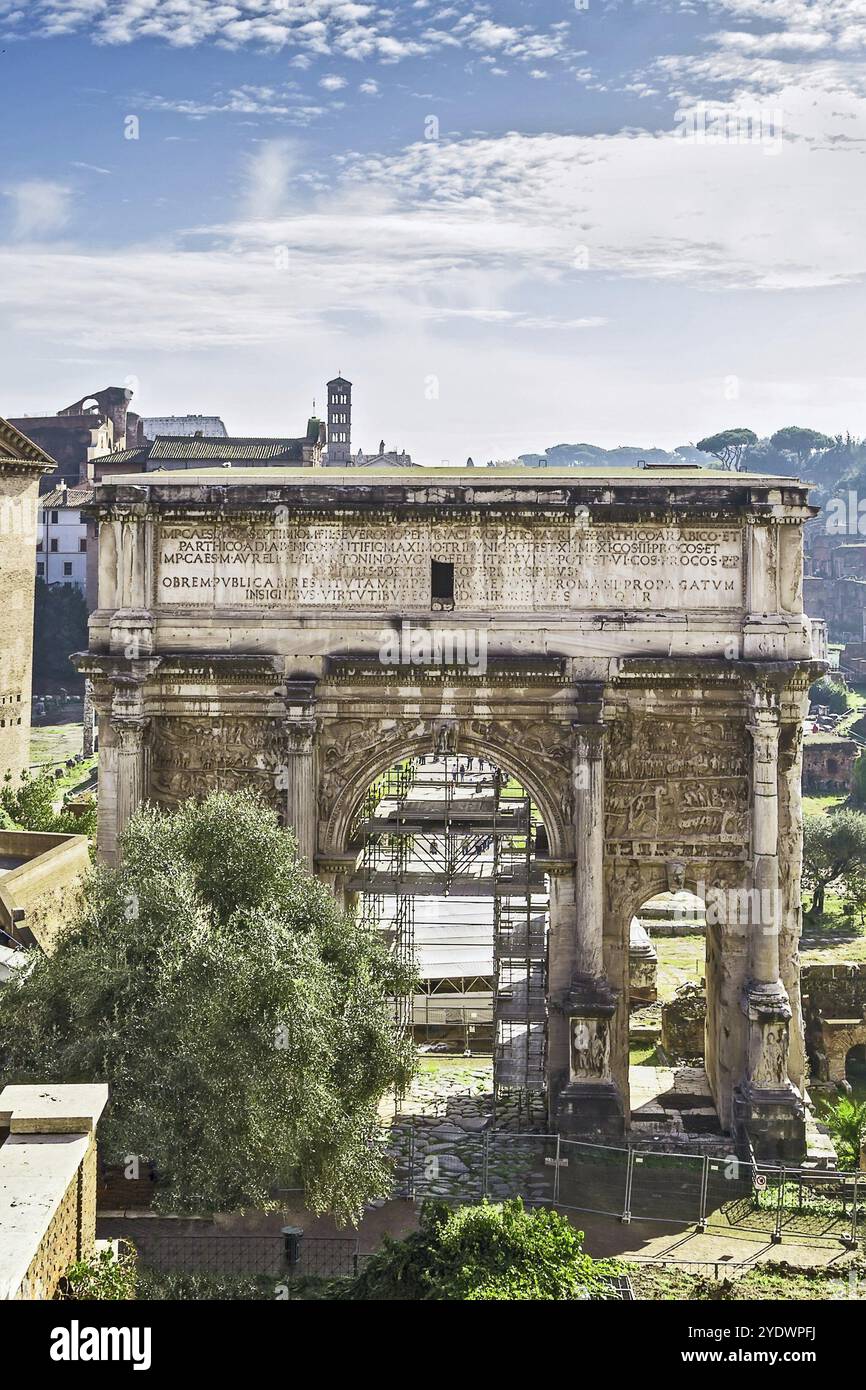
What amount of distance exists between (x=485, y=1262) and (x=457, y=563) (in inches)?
482

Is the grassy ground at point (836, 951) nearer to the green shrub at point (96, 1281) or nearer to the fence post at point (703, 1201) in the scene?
the fence post at point (703, 1201)

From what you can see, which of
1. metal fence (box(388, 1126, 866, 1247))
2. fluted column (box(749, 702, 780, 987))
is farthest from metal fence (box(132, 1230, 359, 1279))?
fluted column (box(749, 702, 780, 987))

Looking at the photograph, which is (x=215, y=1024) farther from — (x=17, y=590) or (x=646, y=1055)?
(x=17, y=590)

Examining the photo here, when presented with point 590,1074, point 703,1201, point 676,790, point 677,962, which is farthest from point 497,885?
point 677,962

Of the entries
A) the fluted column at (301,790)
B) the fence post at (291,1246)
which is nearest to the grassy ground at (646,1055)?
the fluted column at (301,790)

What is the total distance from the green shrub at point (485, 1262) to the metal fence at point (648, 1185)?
7189mm

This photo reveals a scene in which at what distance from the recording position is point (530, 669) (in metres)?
21.4

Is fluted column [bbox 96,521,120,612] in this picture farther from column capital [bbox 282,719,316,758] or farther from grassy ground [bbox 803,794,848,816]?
grassy ground [bbox 803,794,848,816]

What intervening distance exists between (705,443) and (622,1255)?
5021 inches

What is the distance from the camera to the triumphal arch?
21453 millimetres

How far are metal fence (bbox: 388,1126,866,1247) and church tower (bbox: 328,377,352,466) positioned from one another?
80985 mm

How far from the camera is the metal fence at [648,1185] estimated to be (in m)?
18.9

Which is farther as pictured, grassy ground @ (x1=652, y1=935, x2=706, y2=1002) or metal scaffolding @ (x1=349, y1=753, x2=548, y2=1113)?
grassy ground @ (x1=652, y1=935, x2=706, y2=1002)
